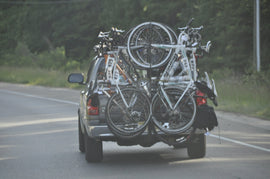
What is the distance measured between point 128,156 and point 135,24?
3629 cm

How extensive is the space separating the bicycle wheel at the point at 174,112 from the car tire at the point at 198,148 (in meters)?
0.94

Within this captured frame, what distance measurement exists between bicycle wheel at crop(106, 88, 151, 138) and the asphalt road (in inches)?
23.7

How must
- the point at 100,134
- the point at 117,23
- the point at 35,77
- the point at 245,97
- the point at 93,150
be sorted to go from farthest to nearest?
the point at 117,23
the point at 35,77
the point at 245,97
the point at 93,150
the point at 100,134

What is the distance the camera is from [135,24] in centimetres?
4597

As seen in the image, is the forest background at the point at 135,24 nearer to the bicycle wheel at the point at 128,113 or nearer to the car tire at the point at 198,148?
the car tire at the point at 198,148

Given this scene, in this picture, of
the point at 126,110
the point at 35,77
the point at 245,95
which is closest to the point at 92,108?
the point at 126,110

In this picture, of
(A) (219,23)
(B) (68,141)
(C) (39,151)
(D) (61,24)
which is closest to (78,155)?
(C) (39,151)

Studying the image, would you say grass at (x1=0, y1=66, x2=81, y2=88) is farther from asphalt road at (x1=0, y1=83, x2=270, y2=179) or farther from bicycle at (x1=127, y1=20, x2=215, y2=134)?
bicycle at (x1=127, y1=20, x2=215, y2=134)

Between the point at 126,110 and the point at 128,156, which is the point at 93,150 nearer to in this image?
the point at 128,156

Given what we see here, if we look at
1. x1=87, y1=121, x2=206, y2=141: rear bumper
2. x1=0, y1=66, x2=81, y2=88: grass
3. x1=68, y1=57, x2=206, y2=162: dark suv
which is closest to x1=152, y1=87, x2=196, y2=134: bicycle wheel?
x1=68, y1=57, x2=206, y2=162: dark suv

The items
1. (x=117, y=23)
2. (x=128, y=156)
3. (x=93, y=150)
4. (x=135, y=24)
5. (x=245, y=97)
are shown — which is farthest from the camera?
(x=135, y=24)

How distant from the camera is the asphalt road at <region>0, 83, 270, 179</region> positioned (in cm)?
852

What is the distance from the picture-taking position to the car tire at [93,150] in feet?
30.6

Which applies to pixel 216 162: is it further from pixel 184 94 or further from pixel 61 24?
pixel 61 24
